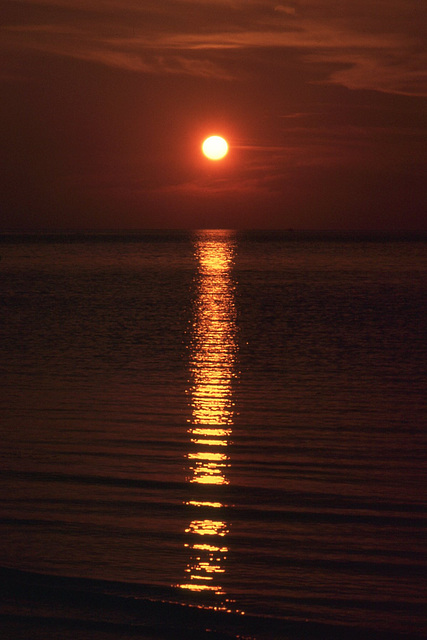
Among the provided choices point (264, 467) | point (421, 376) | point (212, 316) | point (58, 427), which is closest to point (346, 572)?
point (264, 467)

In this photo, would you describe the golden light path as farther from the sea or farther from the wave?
the wave

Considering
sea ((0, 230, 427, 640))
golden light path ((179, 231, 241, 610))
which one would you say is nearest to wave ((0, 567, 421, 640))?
sea ((0, 230, 427, 640))

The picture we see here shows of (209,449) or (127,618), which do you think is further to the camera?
(209,449)

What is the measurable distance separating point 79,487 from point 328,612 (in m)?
3.60

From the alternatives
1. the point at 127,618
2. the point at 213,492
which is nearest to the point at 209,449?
the point at 213,492

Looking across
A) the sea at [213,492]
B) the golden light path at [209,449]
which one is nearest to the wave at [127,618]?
the sea at [213,492]

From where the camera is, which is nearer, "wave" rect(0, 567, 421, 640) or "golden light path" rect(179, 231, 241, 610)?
"wave" rect(0, 567, 421, 640)

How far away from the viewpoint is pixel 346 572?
6.44 metres

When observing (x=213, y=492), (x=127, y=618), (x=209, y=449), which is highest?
(x=209, y=449)

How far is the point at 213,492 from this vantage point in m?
8.48

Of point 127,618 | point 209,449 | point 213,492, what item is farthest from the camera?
point 209,449

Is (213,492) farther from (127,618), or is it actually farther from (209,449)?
(127,618)

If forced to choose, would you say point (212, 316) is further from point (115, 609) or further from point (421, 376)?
point (115, 609)

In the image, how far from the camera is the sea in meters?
5.71
